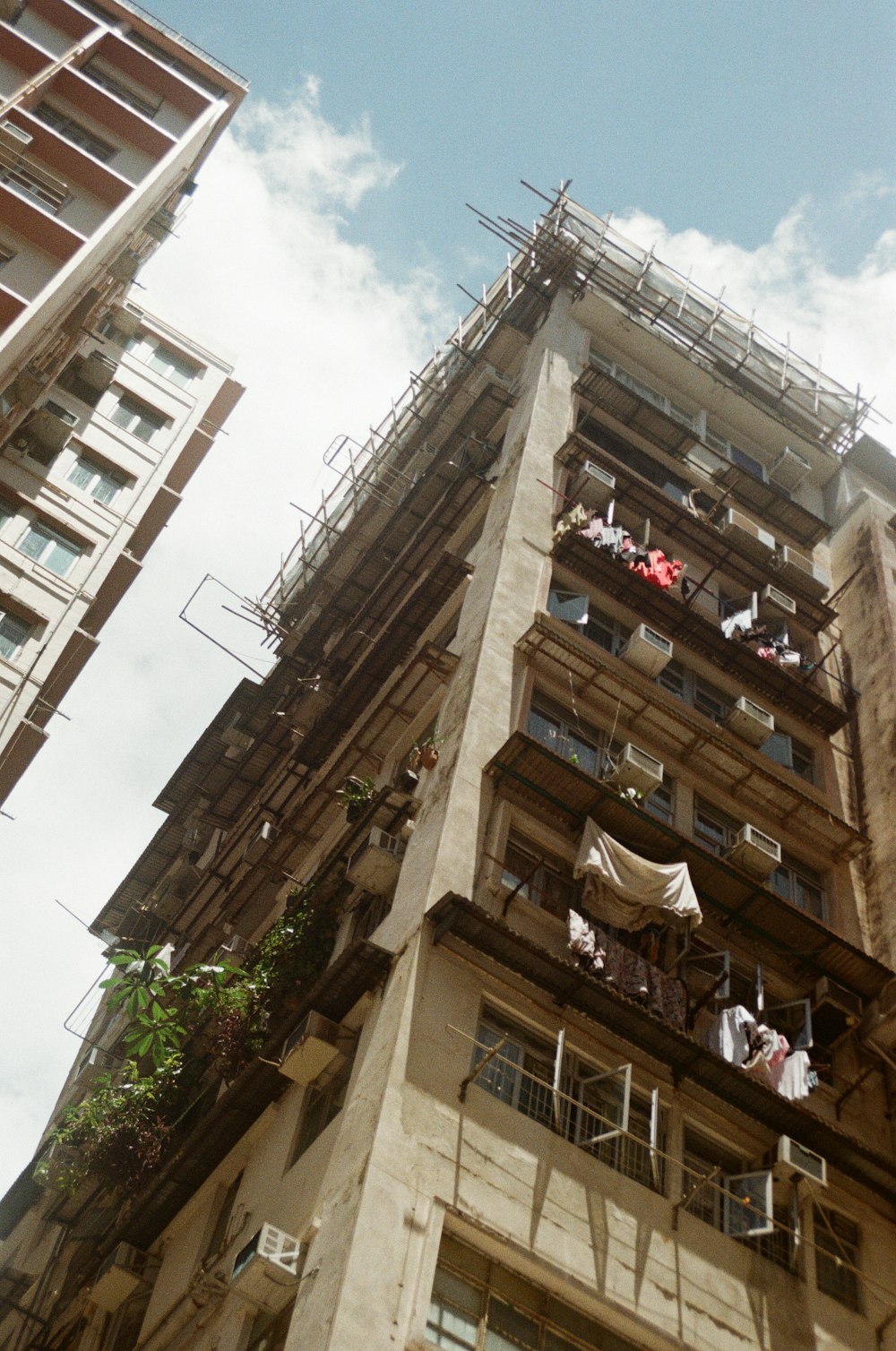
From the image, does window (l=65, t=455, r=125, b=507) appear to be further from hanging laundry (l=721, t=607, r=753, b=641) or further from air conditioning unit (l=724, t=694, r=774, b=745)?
air conditioning unit (l=724, t=694, r=774, b=745)

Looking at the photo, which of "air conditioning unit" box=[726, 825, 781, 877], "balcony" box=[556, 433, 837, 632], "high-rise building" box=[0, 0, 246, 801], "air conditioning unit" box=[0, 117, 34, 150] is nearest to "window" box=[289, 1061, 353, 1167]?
"air conditioning unit" box=[726, 825, 781, 877]

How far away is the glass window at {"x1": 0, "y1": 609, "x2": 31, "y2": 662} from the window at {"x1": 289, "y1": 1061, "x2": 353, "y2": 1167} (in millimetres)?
11679

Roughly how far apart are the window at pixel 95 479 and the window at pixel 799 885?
16.2 metres

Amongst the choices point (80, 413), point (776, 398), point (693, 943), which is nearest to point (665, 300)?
point (776, 398)

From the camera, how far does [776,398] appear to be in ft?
128

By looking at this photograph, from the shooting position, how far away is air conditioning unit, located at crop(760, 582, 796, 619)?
30.6 m

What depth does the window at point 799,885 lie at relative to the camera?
24.5 metres

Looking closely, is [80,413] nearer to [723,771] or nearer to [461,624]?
[461,624]

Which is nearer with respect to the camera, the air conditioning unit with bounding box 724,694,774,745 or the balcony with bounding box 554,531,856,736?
the air conditioning unit with bounding box 724,694,774,745

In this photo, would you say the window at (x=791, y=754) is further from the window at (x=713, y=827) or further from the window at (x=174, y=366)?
the window at (x=174, y=366)

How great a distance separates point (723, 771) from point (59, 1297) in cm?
1437

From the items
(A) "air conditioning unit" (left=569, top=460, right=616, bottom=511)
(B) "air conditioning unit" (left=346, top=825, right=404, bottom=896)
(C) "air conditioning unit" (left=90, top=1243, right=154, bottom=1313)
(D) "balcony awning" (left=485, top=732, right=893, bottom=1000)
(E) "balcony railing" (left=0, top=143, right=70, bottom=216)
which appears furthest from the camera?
(A) "air conditioning unit" (left=569, top=460, right=616, bottom=511)

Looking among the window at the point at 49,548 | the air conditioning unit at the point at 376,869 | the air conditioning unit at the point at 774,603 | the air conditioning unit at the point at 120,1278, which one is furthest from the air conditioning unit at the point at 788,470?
the air conditioning unit at the point at 120,1278

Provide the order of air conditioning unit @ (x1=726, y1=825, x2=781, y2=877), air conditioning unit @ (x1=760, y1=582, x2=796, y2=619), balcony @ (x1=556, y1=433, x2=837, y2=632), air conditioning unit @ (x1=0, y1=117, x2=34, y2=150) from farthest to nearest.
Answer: air conditioning unit @ (x1=760, y1=582, x2=796, y2=619)
balcony @ (x1=556, y1=433, x2=837, y2=632)
air conditioning unit @ (x1=0, y1=117, x2=34, y2=150)
air conditioning unit @ (x1=726, y1=825, x2=781, y2=877)
